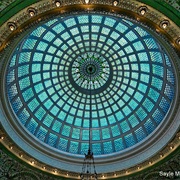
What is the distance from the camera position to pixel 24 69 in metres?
18.8

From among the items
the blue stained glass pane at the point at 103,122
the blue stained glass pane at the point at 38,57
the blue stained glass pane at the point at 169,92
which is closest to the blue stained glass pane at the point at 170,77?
the blue stained glass pane at the point at 169,92

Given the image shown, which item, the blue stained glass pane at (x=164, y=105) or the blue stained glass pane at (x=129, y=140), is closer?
the blue stained glass pane at (x=164, y=105)

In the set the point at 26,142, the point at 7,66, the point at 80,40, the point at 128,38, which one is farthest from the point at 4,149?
the point at 128,38

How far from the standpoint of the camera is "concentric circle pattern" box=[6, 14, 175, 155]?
18.3 meters

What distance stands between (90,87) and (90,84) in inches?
9.0

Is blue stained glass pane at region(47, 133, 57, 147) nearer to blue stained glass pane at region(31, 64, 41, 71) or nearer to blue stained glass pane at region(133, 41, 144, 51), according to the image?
blue stained glass pane at region(31, 64, 41, 71)

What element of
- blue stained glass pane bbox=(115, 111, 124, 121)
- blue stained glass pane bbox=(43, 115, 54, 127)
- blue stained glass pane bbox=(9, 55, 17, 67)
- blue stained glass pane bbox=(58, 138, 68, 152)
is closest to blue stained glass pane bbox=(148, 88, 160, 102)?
blue stained glass pane bbox=(115, 111, 124, 121)

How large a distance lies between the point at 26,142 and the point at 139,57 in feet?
29.3

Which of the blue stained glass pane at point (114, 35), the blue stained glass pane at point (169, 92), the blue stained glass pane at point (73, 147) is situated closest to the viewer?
the blue stained glass pane at point (169, 92)

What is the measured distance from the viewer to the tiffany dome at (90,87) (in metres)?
18.1

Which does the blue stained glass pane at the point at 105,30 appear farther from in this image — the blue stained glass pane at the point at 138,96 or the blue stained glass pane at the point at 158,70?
the blue stained glass pane at the point at 138,96

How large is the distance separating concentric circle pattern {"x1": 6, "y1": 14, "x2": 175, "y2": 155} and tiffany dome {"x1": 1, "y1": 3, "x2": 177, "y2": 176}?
6cm

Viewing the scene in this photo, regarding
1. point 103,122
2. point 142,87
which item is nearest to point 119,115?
point 103,122

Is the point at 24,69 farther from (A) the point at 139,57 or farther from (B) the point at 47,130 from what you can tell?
(A) the point at 139,57
